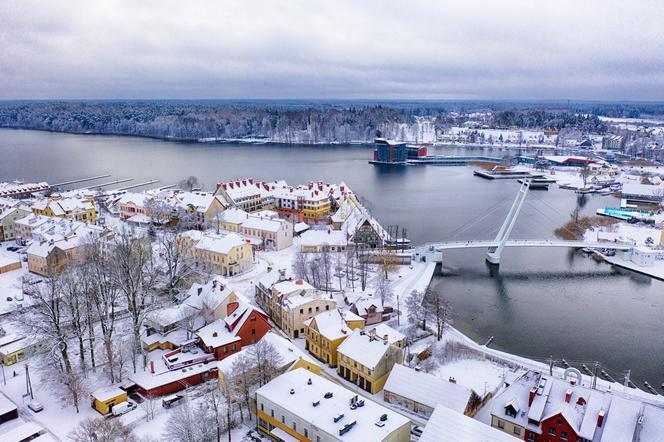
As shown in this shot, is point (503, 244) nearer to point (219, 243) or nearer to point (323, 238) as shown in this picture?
point (323, 238)

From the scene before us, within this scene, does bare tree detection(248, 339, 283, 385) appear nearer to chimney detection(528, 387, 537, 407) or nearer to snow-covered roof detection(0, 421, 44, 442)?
snow-covered roof detection(0, 421, 44, 442)

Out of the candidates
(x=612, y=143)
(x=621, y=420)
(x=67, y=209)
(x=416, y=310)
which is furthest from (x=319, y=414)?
(x=612, y=143)

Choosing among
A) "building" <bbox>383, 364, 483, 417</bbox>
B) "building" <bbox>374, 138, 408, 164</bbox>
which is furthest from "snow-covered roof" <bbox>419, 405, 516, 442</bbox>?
"building" <bbox>374, 138, 408, 164</bbox>

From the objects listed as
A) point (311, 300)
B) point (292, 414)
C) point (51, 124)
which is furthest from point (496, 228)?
point (51, 124)

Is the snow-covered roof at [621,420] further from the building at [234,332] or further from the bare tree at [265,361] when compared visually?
the building at [234,332]

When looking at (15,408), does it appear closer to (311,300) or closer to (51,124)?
(311,300)

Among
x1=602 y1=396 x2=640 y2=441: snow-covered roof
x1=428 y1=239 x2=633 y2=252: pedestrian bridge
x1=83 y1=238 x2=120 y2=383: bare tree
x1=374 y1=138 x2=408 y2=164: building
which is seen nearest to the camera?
x1=602 y1=396 x2=640 y2=441: snow-covered roof
